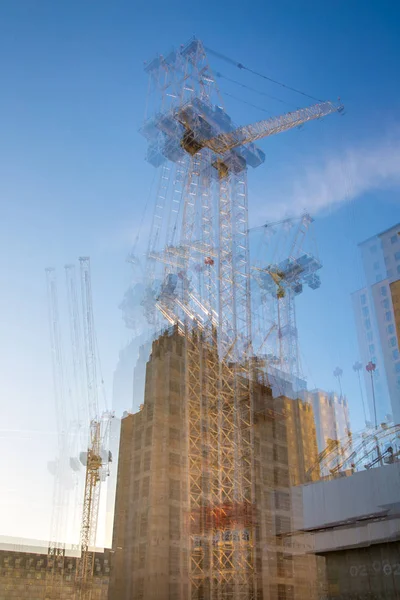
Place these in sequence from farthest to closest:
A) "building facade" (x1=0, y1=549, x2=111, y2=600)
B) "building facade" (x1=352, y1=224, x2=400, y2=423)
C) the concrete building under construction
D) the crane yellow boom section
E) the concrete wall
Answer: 1. "building facade" (x1=0, y1=549, x2=111, y2=600)
2. "building facade" (x1=352, y1=224, x2=400, y2=423)
3. the crane yellow boom section
4. the concrete building under construction
5. the concrete wall

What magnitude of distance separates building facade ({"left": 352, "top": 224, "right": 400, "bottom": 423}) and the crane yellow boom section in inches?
558

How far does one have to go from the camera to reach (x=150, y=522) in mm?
48656

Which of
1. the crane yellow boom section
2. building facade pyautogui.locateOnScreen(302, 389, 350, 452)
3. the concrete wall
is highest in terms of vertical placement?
the crane yellow boom section

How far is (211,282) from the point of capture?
5791 centimetres

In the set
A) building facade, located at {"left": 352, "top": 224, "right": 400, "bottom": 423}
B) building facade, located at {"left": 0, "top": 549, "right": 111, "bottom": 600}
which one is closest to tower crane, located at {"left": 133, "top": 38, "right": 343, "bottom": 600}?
building facade, located at {"left": 352, "top": 224, "right": 400, "bottom": 423}

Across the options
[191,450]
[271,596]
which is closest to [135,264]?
[191,450]

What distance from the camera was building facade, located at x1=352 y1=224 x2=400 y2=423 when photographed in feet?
203

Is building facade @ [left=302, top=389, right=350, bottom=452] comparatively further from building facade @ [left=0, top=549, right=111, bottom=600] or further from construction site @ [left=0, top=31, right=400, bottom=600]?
building facade @ [left=0, top=549, right=111, bottom=600]

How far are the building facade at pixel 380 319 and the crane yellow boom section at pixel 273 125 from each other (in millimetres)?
14185

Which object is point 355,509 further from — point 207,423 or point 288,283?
point 288,283

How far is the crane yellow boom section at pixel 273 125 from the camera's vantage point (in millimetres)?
57438

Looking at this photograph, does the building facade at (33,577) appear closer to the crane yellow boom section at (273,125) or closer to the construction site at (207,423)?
the construction site at (207,423)

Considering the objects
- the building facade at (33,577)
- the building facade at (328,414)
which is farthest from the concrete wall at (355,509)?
the building facade at (33,577)

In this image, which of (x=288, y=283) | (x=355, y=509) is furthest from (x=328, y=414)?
(x=355, y=509)
